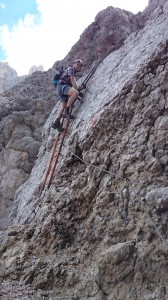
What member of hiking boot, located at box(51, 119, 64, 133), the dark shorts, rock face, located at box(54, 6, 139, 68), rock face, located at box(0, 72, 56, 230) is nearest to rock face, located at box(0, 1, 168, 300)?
hiking boot, located at box(51, 119, 64, 133)

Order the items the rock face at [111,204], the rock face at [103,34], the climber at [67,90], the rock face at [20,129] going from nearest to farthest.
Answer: the rock face at [111,204] → the climber at [67,90] → the rock face at [20,129] → the rock face at [103,34]

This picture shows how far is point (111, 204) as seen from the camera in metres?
6.94

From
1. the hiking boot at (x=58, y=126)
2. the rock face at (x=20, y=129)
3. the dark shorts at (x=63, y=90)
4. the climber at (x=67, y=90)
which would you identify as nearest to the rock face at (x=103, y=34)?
the rock face at (x=20, y=129)

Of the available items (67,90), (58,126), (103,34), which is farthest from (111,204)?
(103,34)

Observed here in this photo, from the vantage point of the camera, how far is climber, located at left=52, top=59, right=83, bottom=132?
1098cm

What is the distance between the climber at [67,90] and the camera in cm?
1098

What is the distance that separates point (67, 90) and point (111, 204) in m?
5.38

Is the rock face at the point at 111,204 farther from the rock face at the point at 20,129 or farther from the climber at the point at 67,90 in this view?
the rock face at the point at 20,129

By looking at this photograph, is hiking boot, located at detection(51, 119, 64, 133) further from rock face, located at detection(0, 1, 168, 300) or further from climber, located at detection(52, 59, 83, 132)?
rock face, located at detection(0, 1, 168, 300)

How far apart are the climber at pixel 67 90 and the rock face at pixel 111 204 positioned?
40.1 inches

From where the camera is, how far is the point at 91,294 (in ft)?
19.4

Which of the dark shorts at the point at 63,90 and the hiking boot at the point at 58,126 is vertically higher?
the dark shorts at the point at 63,90

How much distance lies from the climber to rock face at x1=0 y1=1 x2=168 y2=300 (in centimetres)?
102

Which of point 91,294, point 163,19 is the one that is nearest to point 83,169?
point 91,294
